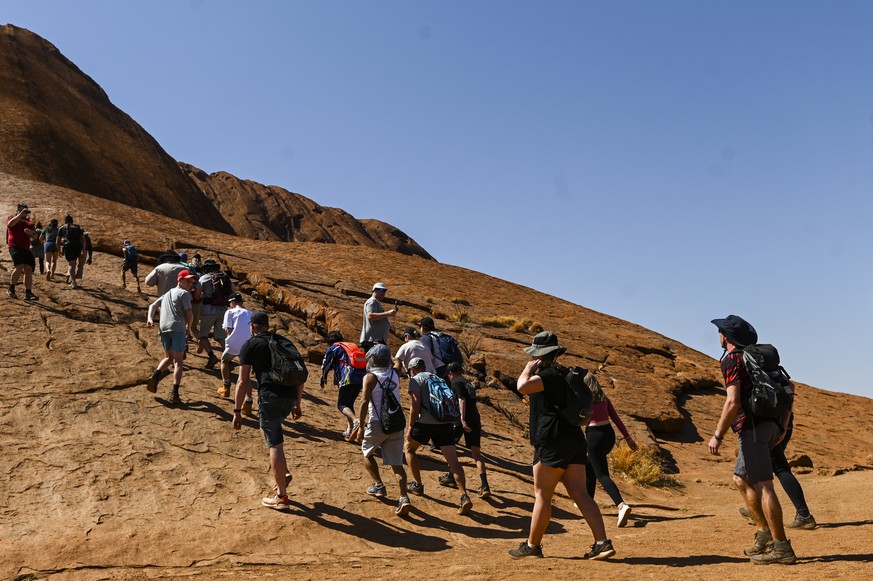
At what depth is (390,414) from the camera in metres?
8.09

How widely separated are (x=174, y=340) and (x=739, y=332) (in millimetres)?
7185

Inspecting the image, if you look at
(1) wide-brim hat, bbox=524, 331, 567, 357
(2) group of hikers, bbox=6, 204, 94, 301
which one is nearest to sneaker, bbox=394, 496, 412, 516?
(1) wide-brim hat, bbox=524, 331, 567, 357

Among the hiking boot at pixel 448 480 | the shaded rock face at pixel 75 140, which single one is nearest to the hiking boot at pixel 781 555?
the hiking boot at pixel 448 480

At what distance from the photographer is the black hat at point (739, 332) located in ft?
20.2

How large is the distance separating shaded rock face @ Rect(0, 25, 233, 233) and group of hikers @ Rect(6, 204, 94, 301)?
29.0 m

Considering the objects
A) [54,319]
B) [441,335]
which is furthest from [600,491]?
[54,319]

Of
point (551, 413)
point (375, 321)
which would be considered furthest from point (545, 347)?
point (375, 321)

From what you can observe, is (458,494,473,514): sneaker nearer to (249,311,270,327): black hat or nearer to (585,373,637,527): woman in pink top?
(585,373,637,527): woman in pink top

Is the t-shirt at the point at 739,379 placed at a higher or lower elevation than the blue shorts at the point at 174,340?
higher

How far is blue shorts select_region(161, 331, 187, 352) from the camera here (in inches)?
391

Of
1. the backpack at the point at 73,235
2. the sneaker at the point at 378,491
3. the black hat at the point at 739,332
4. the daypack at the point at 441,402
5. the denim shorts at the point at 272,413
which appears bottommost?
the sneaker at the point at 378,491

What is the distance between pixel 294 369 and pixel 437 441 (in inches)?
78.4

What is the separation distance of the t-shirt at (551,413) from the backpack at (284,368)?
2.72m

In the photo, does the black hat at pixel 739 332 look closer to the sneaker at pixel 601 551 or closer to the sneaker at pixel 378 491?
the sneaker at pixel 601 551
